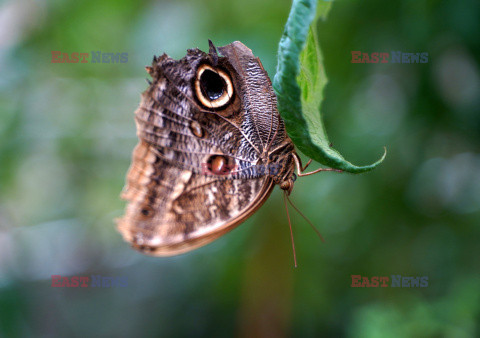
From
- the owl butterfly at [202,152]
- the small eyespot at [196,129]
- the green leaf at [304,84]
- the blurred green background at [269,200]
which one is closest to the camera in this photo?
the green leaf at [304,84]

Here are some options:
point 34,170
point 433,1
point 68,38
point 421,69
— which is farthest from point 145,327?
point 433,1

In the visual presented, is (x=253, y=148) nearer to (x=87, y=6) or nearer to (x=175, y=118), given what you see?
(x=175, y=118)

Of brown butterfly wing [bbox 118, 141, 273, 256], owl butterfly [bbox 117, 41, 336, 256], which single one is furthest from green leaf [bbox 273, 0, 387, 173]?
brown butterfly wing [bbox 118, 141, 273, 256]

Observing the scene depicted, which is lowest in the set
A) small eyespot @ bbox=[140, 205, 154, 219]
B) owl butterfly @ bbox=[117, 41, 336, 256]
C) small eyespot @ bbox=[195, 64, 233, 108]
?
small eyespot @ bbox=[140, 205, 154, 219]

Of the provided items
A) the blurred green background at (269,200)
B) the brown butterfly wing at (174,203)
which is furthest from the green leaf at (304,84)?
the blurred green background at (269,200)

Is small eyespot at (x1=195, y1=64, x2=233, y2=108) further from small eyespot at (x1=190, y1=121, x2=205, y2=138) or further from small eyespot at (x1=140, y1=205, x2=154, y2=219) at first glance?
small eyespot at (x1=140, y1=205, x2=154, y2=219)

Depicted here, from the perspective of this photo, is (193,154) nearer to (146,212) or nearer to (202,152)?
(202,152)

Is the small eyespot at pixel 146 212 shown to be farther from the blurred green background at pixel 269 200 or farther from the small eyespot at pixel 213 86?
the blurred green background at pixel 269 200
